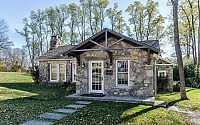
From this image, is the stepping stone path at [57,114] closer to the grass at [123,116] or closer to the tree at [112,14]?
the grass at [123,116]

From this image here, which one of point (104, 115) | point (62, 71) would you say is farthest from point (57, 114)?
point (62, 71)

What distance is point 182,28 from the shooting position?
98.9ft

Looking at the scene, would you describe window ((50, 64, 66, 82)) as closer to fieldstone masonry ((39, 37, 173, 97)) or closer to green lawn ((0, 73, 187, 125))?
fieldstone masonry ((39, 37, 173, 97))

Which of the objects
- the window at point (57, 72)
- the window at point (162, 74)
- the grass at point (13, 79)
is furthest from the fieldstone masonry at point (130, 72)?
the grass at point (13, 79)

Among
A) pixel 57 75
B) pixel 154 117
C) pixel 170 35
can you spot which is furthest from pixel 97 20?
pixel 154 117

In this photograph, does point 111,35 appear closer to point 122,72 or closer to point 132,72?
point 122,72

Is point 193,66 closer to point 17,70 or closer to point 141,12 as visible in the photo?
point 141,12

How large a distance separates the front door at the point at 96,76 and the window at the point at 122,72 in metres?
1.13

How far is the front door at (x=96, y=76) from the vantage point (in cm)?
1354

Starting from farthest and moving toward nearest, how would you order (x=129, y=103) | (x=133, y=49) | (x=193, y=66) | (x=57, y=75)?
(x=193, y=66)
(x=57, y=75)
(x=133, y=49)
(x=129, y=103)

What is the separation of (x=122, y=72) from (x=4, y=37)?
95.7ft

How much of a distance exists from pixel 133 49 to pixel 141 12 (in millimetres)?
19344

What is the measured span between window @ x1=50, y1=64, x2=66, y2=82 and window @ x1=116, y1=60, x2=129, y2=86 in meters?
7.26

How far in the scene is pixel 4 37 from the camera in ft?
117
